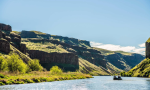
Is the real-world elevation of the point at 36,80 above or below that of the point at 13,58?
below

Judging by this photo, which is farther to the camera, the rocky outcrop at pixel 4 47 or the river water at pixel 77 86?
the rocky outcrop at pixel 4 47

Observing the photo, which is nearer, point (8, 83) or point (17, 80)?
point (8, 83)

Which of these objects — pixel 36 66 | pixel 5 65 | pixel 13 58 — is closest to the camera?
pixel 5 65

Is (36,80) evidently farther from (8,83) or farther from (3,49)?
(3,49)

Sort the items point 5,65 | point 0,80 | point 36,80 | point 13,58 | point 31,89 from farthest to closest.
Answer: point 13,58 → point 5,65 → point 36,80 → point 0,80 → point 31,89

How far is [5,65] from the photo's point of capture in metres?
106

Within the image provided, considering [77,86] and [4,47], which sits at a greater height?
[4,47]

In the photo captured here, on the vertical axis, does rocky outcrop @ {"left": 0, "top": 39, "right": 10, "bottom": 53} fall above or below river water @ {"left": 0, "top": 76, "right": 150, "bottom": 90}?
above

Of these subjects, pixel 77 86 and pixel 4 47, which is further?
pixel 4 47

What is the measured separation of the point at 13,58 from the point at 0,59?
8.09 meters

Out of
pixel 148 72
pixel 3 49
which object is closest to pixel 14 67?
pixel 3 49

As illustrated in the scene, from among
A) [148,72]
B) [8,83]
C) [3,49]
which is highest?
[3,49]

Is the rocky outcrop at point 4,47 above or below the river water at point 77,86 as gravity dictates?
above

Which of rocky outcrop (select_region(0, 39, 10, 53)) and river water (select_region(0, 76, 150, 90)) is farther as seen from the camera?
rocky outcrop (select_region(0, 39, 10, 53))
